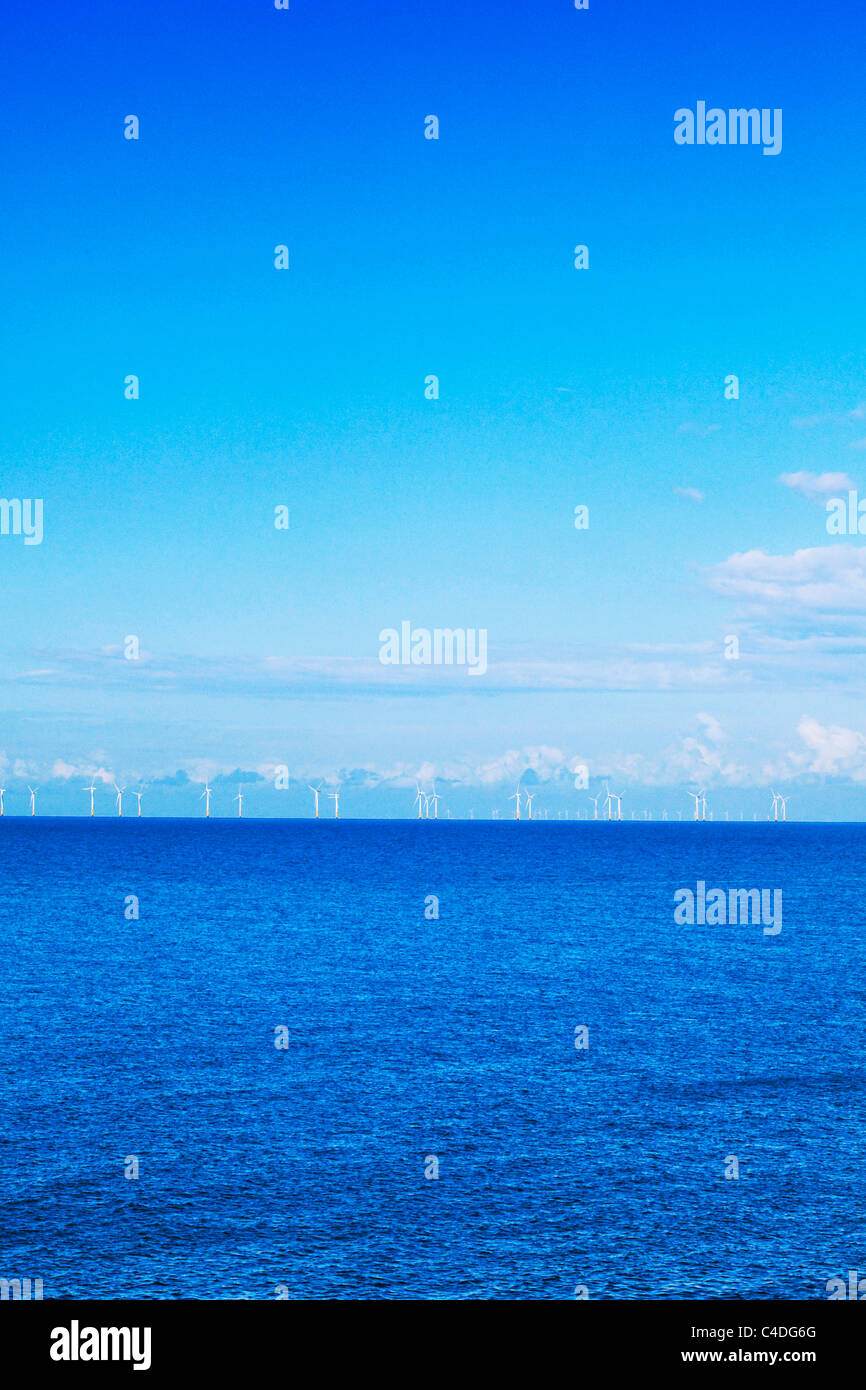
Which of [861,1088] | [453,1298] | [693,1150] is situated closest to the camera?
[453,1298]

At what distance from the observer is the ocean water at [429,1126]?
38.8m

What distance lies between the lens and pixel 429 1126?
175ft

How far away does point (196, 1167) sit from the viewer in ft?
156

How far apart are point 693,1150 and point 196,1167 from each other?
2224 cm

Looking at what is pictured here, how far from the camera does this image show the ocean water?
38812 millimetres

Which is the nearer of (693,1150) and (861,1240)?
(861,1240)

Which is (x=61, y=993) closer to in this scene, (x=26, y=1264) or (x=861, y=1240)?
(x=26, y=1264)

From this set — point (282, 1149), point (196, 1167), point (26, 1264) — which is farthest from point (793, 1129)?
point (26, 1264)

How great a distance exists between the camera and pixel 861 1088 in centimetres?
6125
